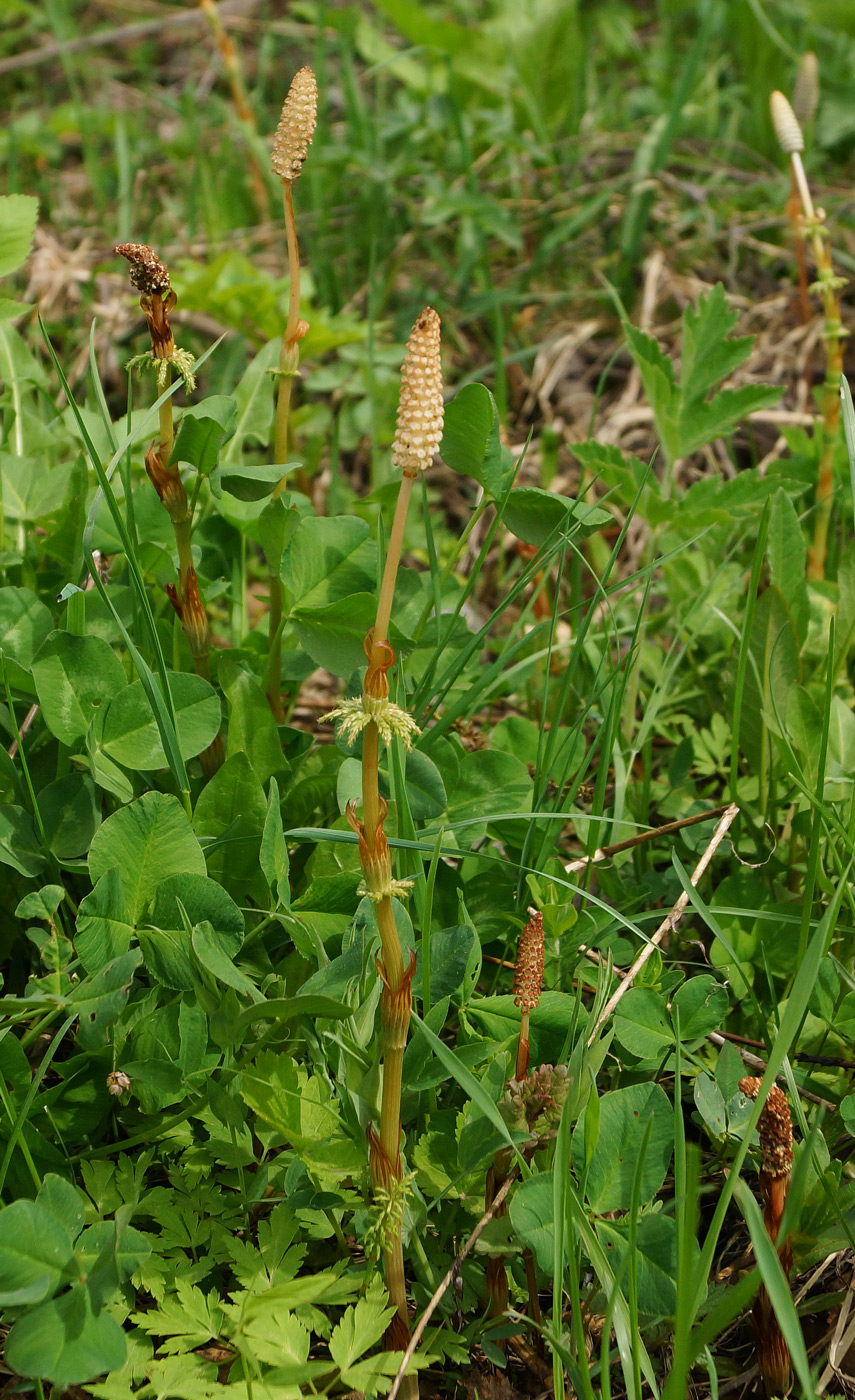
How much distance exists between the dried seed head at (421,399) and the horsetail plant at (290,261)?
53 centimetres

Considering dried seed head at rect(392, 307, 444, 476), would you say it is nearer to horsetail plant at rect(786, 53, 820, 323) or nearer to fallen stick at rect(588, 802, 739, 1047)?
fallen stick at rect(588, 802, 739, 1047)

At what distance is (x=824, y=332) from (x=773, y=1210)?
1775 millimetres

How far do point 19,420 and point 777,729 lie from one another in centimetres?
159

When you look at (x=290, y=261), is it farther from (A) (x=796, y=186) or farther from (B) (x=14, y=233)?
(A) (x=796, y=186)

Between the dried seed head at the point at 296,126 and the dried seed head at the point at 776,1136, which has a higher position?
the dried seed head at the point at 296,126

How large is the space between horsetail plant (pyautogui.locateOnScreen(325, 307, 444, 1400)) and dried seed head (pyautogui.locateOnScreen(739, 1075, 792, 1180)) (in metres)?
0.41

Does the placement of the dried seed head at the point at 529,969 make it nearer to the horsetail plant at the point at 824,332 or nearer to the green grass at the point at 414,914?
the green grass at the point at 414,914

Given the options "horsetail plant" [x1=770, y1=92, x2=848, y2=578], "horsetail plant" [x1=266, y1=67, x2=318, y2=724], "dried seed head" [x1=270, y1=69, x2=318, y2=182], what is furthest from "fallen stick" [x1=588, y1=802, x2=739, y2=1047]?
"dried seed head" [x1=270, y1=69, x2=318, y2=182]

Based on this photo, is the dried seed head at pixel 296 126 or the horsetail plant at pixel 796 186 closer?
the dried seed head at pixel 296 126

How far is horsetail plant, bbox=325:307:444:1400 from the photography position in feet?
3.31

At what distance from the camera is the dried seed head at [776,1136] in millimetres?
1302

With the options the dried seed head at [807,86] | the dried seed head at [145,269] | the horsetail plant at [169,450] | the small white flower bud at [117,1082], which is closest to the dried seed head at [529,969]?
the small white flower bud at [117,1082]

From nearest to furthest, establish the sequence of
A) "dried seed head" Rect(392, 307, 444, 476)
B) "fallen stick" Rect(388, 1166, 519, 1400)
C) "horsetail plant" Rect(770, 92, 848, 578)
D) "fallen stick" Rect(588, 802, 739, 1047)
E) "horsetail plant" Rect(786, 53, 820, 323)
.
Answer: "dried seed head" Rect(392, 307, 444, 476), "fallen stick" Rect(388, 1166, 519, 1400), "fallen stick" Rect(588, 802, 739, 1047), "horsetail plant" Rect(770, 92, 848, 578), "horsetail plant" Rect(786, 53, 820, 323)

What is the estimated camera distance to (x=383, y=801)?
3.88 feet
